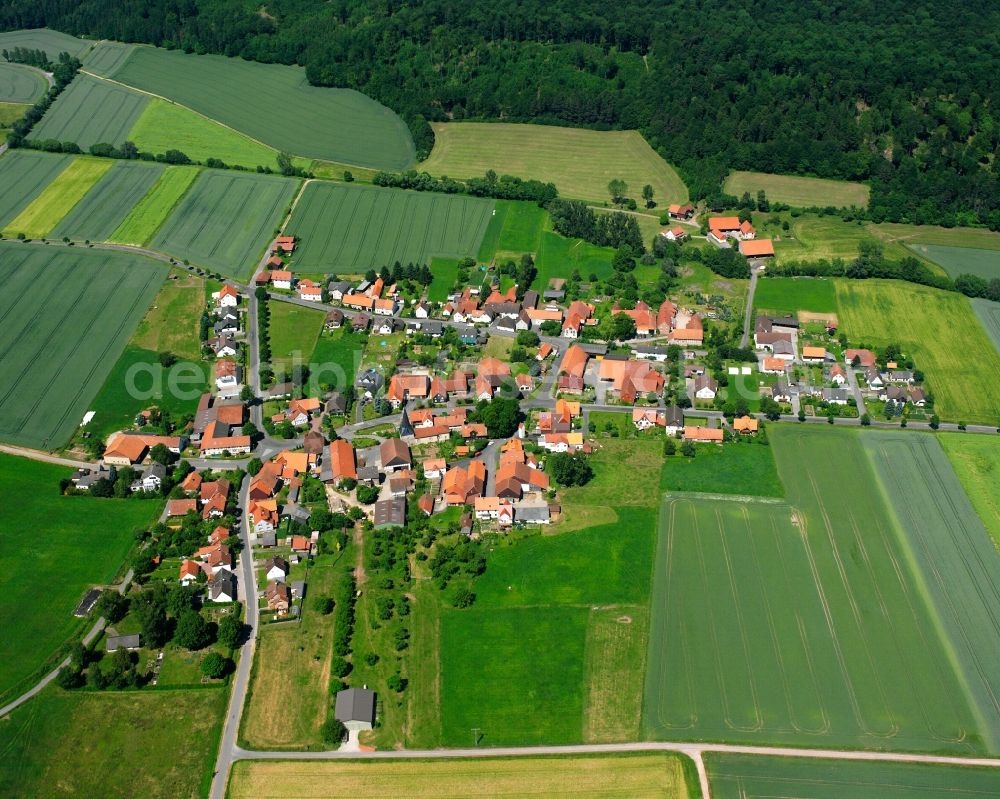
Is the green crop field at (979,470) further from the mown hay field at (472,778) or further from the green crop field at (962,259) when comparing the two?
the mown hay field at (472,778)

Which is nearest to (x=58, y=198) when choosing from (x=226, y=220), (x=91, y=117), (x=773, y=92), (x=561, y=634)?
(x=226, y=220)

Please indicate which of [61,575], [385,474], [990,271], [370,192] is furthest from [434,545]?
[990,271]

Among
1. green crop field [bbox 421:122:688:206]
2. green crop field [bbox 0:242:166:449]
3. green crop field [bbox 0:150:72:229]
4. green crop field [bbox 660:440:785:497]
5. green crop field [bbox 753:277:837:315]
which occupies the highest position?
green crop field [bbox 421:122:688:206]

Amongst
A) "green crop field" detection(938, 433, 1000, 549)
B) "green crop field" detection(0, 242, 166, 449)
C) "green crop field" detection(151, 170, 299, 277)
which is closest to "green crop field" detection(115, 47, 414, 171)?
"green crop field" detection(151, 170, 299, 277)

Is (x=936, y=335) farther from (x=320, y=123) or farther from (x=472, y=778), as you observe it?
(x=320, y=123)

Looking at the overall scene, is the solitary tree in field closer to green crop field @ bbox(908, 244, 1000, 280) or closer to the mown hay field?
green crop field @ bbox(908, 244, 1000, 280)

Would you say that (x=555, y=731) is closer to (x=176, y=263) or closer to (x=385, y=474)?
(x=385, y=474)

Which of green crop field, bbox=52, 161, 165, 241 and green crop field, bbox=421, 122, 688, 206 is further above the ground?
green crop field, bbox=421, 122, 688, 206
